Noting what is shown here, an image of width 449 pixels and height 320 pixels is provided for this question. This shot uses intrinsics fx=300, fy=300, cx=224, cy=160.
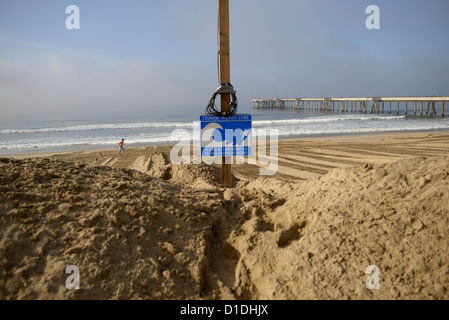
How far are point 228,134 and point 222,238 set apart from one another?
1.90 meters

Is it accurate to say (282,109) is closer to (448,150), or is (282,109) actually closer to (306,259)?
(448,150)

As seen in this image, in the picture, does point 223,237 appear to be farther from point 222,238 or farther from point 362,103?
point 362,103

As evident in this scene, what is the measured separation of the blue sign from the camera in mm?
4637

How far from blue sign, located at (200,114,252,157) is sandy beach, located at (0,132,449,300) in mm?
946

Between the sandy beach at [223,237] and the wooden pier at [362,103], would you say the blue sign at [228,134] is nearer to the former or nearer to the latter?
the sandy beach at [223,237]

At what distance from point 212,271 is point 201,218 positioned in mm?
613

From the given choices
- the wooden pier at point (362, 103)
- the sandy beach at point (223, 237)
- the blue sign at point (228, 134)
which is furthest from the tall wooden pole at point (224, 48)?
the wooden pier at point (362, 103)

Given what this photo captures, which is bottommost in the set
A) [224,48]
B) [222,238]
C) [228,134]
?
[222,238]

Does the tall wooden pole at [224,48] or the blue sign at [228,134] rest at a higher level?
the tall wooden pole at [224,48]

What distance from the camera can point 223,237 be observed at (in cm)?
328

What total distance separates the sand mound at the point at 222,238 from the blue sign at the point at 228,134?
1106mm

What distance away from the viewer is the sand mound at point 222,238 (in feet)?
8.07

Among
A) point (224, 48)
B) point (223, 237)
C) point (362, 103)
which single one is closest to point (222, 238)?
point (223, 237)

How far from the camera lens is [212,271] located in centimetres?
293
